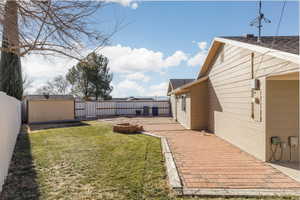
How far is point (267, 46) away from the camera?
483 cm

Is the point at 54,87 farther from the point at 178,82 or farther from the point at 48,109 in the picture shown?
the point at 178,82

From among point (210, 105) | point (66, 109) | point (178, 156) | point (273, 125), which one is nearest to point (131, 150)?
point (178, 156)

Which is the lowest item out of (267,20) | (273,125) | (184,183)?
(184,183)

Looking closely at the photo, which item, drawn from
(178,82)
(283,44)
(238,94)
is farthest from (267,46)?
(178,82)

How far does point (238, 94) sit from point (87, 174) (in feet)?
16.2

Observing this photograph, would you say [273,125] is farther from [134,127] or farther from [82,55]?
[134,127]

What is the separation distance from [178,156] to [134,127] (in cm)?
430

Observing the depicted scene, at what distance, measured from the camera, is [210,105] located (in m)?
9.03

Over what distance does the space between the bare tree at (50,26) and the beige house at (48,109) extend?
12.4 metres

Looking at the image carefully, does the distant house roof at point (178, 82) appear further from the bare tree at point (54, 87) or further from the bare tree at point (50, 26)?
the bare tree at point (54, 87)

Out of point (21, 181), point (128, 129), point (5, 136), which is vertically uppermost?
point (5, 136)

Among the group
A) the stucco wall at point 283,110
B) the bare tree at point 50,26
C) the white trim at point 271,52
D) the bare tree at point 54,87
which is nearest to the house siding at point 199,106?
the white trim at point 271,52

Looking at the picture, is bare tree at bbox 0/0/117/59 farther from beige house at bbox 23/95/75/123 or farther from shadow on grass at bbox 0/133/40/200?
beige house at bbox 23/95/75/123

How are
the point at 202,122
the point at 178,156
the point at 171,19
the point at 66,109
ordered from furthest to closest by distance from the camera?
1. the point at 66,109
2. the point at 202,122
3. the point at 171,19
4. the point at 178,156
